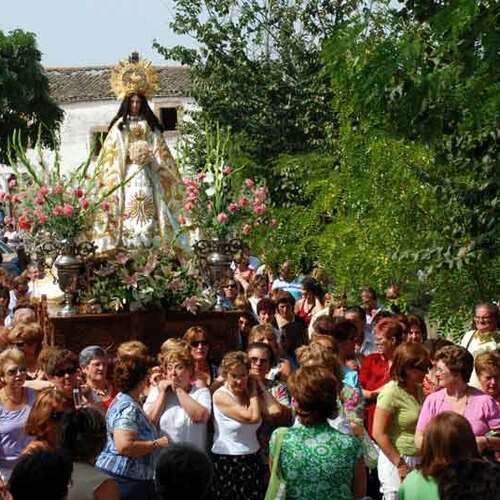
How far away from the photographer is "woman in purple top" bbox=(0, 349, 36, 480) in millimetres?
8727

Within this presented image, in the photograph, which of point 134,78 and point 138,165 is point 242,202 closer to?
point 138,165

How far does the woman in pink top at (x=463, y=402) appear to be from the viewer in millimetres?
8977

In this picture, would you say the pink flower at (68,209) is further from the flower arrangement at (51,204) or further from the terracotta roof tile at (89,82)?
the terracotta roof tile at (89,82)

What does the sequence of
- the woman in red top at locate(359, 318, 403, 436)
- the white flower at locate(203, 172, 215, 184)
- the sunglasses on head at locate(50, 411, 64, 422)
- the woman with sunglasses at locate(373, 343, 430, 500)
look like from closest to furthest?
the sunglasses on head at locate(50, 411, 64, 422)
the woman with sunglasses at locate(373, 343, 430, 500)
the woman in red top at locate(359, 318, 403, 436)
the white flower at locate(203, 172, 215, 184)

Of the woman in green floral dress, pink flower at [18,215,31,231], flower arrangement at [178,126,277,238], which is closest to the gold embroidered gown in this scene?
flower arrangement at [178,126,277,238]

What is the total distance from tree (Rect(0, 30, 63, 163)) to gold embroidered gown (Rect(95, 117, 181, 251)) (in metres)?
36.3

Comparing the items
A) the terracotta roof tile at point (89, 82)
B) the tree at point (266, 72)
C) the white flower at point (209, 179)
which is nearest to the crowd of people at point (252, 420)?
the white flower at point (209, 179)

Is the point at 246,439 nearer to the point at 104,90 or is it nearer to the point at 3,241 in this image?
the point at 3,241

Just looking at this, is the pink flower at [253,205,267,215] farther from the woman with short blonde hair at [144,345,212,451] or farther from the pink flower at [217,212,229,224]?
the woman with short blonde hair at [144,345,212,451]

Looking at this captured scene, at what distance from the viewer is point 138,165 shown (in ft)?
60.4

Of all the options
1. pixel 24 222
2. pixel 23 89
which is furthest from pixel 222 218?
pixel 23 89

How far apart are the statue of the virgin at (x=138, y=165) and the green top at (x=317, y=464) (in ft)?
35.5

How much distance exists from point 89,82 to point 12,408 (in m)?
53.2

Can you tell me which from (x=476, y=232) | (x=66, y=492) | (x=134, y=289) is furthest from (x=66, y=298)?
(x=66, y=492)
